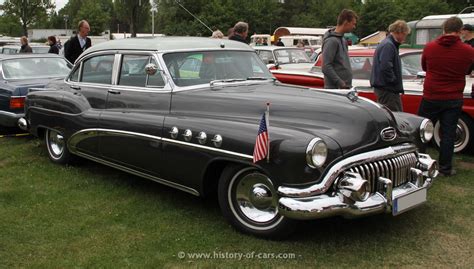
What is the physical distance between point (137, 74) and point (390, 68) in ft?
9.62

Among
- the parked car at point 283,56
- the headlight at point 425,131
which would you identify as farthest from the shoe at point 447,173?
the parked car at point 283,56

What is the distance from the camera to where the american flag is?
12.3ft

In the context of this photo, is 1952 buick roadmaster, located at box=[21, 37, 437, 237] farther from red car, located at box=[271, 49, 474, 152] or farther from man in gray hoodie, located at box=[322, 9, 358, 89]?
red car, located at box=[271, 49, 474, 152]

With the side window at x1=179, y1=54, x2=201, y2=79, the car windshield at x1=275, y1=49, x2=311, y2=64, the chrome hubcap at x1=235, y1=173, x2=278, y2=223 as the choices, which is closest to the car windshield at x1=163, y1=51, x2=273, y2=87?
the side window at x1=179, y1=54, x2=201, y2=79

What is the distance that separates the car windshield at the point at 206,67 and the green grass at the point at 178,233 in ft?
4.09

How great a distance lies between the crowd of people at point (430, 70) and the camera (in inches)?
219

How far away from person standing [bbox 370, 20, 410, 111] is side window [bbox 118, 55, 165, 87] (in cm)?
269

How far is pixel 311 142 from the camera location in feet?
12.0

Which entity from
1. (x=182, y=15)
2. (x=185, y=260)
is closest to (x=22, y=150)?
(x=185, y=260)

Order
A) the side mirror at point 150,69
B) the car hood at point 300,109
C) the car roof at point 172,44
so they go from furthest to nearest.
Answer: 1. the car roof at point 172,44
2. the side mirror at point 150,69
3. the car hood at point 300,109

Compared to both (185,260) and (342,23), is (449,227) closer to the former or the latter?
(185,260)

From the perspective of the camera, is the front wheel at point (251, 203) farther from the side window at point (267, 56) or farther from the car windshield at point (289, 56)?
the car windshield at point (289, 56)

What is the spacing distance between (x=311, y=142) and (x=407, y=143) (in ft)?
3.75

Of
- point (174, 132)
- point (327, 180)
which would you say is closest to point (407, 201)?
point (327, 180)
